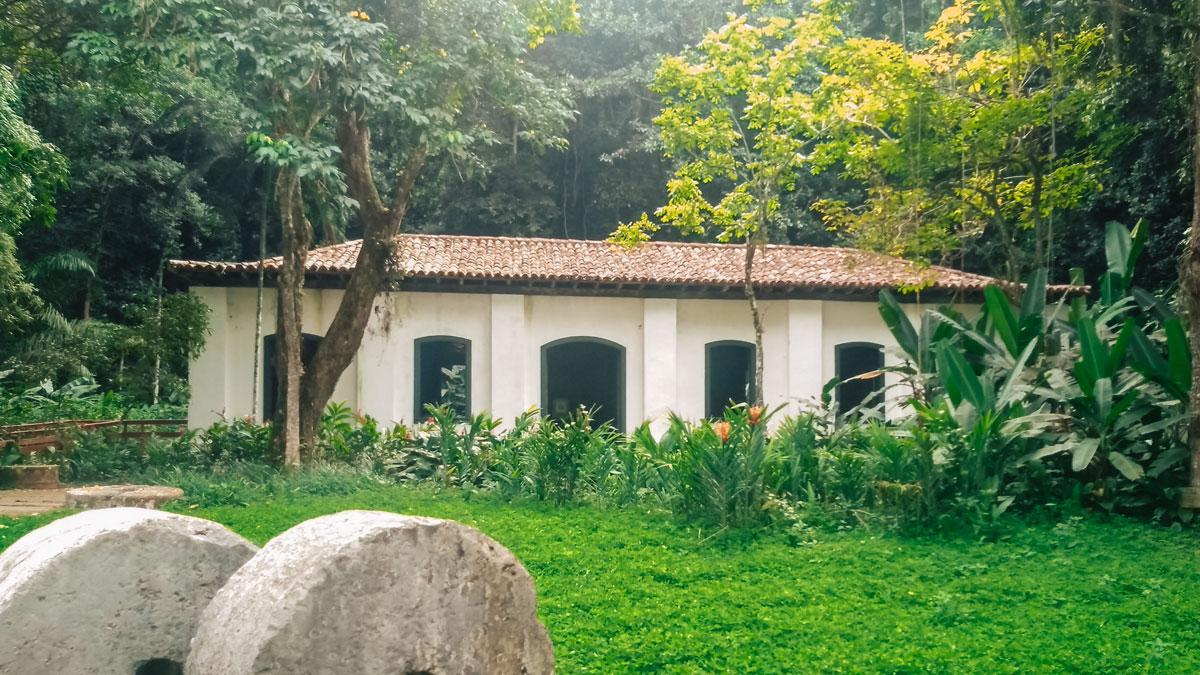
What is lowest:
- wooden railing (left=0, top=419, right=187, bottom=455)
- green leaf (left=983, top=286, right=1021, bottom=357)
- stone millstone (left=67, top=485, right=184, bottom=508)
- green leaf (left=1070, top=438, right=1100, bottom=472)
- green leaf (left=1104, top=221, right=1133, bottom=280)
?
stone millstone (left=67, top=485, right=184, bottom=508)

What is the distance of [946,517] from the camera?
7430mm

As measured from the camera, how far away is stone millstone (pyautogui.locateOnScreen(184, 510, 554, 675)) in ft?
10.8

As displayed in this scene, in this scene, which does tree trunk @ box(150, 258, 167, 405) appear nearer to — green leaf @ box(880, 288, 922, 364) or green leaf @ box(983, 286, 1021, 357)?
green leaf @ box(880, 288, 922, 364)

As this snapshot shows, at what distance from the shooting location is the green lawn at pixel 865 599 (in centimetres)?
499

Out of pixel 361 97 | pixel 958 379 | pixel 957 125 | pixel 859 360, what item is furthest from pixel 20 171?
pixel 859 360

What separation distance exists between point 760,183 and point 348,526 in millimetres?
13078

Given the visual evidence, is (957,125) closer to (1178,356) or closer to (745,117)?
(745,117)

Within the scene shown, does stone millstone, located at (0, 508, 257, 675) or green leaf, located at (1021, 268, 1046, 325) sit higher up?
green leaf, located at (1021, 268, 1046, 325)

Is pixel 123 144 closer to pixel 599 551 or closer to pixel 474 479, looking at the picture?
pixel 474 479

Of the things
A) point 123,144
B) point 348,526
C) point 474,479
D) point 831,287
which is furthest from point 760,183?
point 123,144

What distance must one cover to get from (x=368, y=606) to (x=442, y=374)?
14828 millimetres

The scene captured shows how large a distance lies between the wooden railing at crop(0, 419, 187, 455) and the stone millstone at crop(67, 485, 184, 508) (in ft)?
14.5

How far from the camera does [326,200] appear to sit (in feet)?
56.1

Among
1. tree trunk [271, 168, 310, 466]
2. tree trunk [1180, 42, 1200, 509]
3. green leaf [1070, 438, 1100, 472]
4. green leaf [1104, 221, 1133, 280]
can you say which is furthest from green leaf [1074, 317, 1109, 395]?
tree trunk [271, 168, 310, 466]
